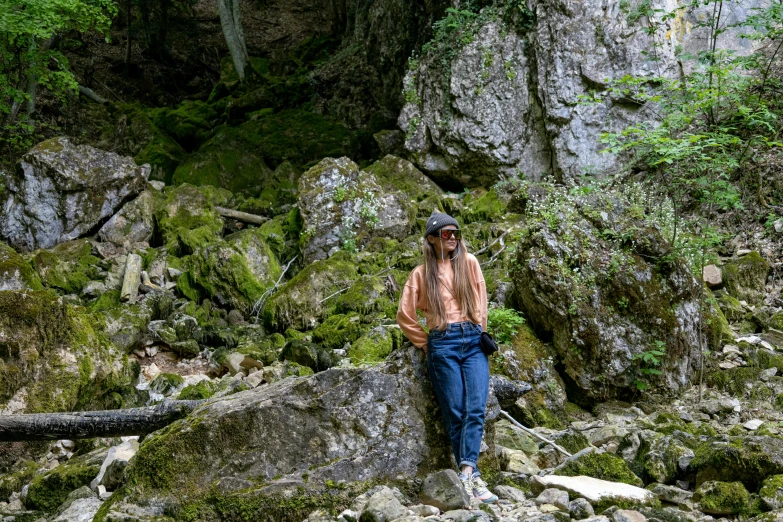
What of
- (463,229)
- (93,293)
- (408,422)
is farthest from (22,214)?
(408,422)

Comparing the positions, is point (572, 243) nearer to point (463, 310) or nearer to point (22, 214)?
point (463, 310)

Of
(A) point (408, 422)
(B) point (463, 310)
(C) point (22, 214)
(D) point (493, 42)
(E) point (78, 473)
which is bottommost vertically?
(E) point (78, 473)

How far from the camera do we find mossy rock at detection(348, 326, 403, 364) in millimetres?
7684

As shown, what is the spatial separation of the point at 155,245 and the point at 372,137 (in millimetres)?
5760

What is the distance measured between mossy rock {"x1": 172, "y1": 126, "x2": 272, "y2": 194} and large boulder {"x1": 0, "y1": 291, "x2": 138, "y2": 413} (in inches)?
326

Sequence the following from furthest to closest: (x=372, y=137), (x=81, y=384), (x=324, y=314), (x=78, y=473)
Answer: (x=372, y=137)
(x=324, y=314)
(x=81, y=384)
(x=78, y=473)

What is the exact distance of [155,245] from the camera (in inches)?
503

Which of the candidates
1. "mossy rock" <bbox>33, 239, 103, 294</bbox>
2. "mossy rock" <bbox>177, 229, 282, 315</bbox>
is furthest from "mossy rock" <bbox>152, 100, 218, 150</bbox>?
"mossy rock" <bbox>177, 229, 282, 315</bbox>

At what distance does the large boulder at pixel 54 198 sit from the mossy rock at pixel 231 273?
Answer: 10.1 feet

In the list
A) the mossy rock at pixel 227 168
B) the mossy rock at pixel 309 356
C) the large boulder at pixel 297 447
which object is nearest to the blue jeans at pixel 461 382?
the large boulder at pixel 297 447

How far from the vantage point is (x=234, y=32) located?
19766 mm

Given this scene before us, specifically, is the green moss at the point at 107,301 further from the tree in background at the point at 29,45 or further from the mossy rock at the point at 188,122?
the mossy rock at the point at 188,122

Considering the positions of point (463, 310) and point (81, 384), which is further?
point (81, 384)

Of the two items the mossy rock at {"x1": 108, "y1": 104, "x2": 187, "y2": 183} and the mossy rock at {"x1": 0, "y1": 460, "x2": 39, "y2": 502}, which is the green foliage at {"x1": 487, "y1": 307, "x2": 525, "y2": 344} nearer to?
the mossy rock at {"x1": 0, "y1": 460, "x2": 39, "y2": 502}
